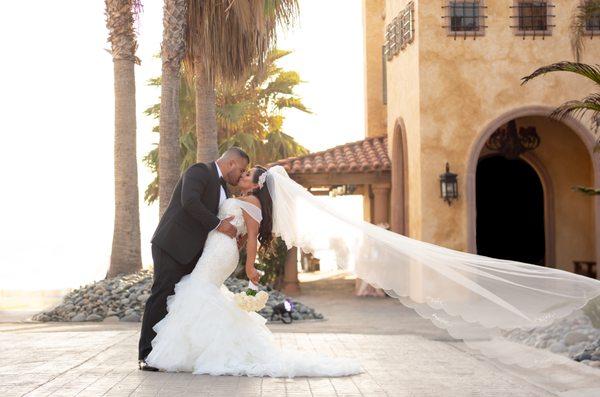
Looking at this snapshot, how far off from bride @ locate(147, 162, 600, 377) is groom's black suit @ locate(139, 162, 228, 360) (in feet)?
0.32

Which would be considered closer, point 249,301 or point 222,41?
point 249,301

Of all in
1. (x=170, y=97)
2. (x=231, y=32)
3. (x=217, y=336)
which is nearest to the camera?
(x=217, y=336)

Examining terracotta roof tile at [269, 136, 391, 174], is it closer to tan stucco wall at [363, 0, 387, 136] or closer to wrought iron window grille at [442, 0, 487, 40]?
tan stucco wall at [363, 0, 387, 136]

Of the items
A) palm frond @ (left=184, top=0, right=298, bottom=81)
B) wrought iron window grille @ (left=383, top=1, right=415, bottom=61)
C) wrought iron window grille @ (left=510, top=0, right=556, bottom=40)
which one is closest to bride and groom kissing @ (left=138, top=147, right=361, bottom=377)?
palm frond @ (left=184, top=0, right=298, bottom=81)

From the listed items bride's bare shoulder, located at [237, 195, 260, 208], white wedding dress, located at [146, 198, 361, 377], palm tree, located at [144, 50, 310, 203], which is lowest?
white wedding dress, located at [146, 198, 361, 377]

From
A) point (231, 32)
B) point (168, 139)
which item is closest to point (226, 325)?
point (168, 139)

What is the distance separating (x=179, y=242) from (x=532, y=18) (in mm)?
14569

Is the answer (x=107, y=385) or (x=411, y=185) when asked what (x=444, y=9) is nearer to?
(x=411, y=185)

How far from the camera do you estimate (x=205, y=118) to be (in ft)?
73.9

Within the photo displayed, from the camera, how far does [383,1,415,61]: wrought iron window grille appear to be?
23.3 meters

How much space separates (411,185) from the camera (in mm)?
23984

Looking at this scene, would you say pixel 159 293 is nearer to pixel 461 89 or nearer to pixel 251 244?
pixel 251 244

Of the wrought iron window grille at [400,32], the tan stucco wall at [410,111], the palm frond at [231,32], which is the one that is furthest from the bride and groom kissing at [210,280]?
the wrought iron window grille at [400,32]

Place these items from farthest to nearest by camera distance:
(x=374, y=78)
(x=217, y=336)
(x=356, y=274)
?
(x=374, y=78) < (x=217, y=336) < (x=356, y=274)
